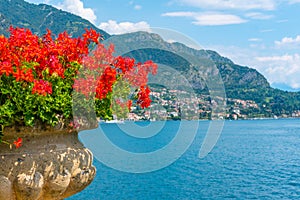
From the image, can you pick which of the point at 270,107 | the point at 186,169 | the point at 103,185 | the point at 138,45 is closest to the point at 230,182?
the point at 186,169

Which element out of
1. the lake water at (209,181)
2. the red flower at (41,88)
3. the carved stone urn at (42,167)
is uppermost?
the red flower at (41,88)

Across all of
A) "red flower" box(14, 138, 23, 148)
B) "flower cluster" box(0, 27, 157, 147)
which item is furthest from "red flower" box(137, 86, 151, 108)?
"red flower" box(14, 138, 23, 148)

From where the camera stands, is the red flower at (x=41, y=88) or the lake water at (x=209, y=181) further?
the lake water at (x=209, y=181)

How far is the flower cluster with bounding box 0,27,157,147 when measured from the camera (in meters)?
3.67

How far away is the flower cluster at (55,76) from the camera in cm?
367

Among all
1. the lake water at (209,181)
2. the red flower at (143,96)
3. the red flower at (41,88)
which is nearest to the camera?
the red flower at (41,88)

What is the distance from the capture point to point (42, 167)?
3.79 meters

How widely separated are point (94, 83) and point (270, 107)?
174 metres

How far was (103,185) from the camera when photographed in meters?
29.8

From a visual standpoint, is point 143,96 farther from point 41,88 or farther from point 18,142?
point 18,142

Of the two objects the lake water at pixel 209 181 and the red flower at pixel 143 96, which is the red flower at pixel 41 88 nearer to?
the red flower at pixel 143 96

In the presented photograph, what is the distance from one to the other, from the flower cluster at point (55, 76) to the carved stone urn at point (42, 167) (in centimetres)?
20

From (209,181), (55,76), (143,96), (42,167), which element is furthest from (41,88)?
(209,181)

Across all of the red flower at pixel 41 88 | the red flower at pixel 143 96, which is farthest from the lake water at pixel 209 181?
the red flower at pixel 41 88
